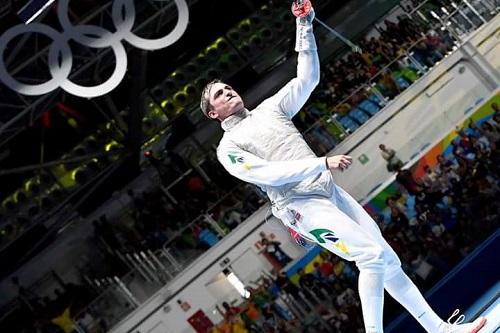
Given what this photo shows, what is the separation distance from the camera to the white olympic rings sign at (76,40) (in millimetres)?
14883

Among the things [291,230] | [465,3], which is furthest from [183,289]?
[291,230]

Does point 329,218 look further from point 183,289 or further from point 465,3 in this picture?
point 465,3

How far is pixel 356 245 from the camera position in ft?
23.6

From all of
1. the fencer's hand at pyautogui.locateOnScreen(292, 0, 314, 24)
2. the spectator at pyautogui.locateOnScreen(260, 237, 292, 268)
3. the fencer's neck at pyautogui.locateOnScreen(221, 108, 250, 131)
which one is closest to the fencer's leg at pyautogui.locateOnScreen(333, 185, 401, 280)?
the fencer's neck at pyautogui.locateOnScreen(221, 108, 250, 131)

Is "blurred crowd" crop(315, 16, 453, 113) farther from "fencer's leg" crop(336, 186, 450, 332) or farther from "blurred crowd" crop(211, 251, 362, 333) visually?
"fencer's leg" crop(336, 186, 450, 332)

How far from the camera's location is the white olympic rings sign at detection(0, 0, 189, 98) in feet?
48.8

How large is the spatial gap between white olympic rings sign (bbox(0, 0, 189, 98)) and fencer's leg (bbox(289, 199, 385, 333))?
8350 mm

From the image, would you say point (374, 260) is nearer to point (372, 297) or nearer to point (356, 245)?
point (356, 245)

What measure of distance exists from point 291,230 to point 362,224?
699 mm

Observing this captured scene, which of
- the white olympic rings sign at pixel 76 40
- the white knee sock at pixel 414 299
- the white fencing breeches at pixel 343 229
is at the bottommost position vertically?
the white knee sock at pixel 414 299

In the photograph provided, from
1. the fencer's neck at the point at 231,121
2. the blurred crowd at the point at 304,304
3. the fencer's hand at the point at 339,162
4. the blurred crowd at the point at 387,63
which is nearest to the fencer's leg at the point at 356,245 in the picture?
the fencer's hand at the point at 339,162

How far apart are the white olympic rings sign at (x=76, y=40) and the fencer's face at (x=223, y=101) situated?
296 inches

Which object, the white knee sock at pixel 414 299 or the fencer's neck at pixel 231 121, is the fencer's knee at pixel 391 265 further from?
the fencer's neck at pixel 231 121

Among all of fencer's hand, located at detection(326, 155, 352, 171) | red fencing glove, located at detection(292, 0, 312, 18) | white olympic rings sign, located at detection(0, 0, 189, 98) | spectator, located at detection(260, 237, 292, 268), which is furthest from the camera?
spectator, located at detection(260, 237, 292, 268)
